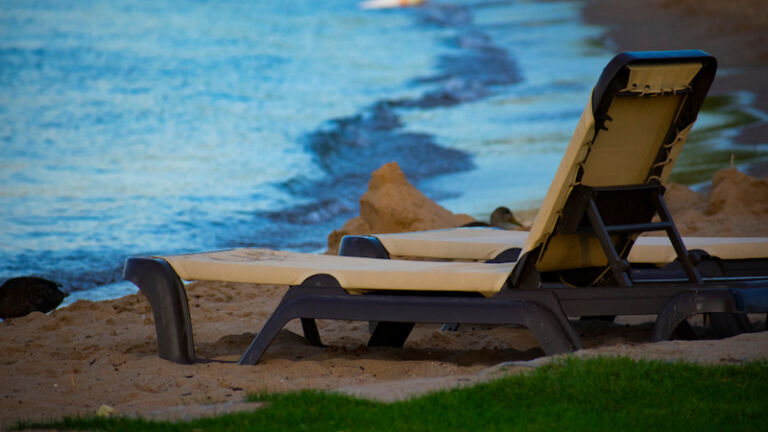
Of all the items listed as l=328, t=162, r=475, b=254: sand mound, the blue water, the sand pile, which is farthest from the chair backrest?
the blue water

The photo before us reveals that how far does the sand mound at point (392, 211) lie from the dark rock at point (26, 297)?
7.49 ft

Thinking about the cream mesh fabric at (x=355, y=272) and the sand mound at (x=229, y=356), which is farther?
the cream mesh fabric at (x=355, y=272)

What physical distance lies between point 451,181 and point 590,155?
9.46 meters

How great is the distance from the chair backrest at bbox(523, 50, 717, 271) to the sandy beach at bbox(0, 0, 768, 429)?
572 millimetres

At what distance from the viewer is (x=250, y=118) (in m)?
23.4

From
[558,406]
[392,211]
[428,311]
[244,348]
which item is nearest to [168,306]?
→ [244,348]

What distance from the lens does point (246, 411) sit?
11.3 feet

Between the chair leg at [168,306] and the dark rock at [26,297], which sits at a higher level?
the chair leg at [168,306]

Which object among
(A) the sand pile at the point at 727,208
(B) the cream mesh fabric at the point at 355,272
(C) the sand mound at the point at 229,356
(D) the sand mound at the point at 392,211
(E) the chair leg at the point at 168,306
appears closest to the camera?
(C) the sand mound at the point at 229,356

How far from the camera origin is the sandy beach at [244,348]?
3912mm

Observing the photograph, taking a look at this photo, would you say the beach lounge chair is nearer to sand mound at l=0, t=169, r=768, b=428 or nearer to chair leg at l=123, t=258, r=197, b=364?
chair leg at l=123, t=258, r=197, b=364

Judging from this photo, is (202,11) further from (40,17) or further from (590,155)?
(590,155)

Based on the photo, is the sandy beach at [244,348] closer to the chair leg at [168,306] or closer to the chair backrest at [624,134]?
the chair leg at [168,306]

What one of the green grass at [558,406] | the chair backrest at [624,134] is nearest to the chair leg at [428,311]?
the chair backrest at [624,134]
